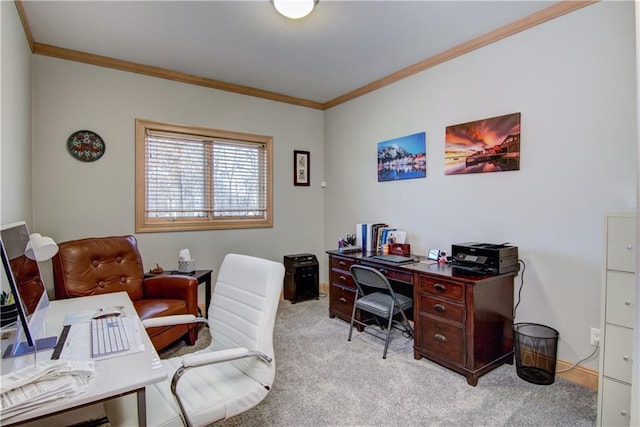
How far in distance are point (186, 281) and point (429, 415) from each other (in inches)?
84.0

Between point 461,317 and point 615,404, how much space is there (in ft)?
2.87

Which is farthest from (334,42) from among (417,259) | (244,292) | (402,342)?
(402,342)

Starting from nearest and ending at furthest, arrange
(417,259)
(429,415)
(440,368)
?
(429,415) → (440,368) → (417,259)

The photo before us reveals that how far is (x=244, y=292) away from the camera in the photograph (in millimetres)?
1686

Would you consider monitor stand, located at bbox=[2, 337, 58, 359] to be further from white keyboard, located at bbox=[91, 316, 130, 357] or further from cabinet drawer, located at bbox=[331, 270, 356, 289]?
cabinet drawer, located at bbox=[331, 270, 356, 289]

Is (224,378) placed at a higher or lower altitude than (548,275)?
lower

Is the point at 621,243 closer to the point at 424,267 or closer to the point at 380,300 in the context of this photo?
the point at 424,267

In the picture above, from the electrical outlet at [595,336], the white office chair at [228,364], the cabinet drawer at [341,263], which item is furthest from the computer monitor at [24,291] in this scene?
the electrical outlet at [595,336]

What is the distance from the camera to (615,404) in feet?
5.81

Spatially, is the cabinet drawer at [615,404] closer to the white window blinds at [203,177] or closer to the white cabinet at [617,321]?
the white cabinet at [617,321]

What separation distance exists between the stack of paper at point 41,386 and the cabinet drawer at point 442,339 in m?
2.23

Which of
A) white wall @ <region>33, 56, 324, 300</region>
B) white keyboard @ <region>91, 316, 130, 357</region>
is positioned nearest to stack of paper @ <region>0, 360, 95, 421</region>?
white keyboard @ <region>91, 316, 130, 357</region>

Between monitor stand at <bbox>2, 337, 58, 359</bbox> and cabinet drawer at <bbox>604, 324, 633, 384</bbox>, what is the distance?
2.70 m

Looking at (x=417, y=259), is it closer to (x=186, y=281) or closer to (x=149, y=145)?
(x=186, y=281)
